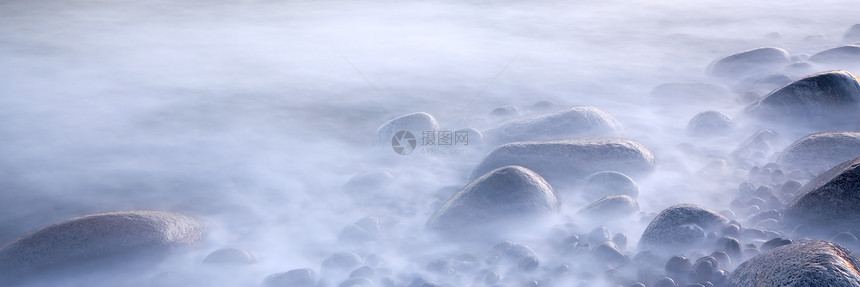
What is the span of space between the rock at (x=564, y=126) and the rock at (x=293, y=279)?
207cm

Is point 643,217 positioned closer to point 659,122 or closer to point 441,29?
point 659,122

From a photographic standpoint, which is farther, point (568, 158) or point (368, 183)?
point (368, 183)

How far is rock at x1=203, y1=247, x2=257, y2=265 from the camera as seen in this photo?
285 cm

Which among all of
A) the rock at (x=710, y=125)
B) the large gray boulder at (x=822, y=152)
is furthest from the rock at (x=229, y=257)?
the rock at (x=710, y=125)

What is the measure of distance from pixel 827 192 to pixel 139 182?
417 centimetres

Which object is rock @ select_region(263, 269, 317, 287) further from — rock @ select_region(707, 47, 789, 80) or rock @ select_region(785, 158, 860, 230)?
rock @ select_region(707, 47, 789, 80)

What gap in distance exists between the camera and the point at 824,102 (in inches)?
163

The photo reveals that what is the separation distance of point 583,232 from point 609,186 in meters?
0.46

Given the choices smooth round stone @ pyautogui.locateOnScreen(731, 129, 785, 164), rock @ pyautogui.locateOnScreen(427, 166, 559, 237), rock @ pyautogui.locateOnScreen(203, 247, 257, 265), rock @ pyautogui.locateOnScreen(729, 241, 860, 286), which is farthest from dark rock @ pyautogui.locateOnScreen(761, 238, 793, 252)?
rock @ pyautogui.locateOnScreen(203, 247, 257, 265)

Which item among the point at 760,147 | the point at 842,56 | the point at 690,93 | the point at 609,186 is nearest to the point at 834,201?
the point at 609,186

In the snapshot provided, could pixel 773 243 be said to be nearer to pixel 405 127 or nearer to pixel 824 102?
pixel 824 102

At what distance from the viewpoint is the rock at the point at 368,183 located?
3674 mm

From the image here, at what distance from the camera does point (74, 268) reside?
277 cm

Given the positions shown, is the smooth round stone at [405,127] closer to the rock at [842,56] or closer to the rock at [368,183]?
the rock at [368,183]
